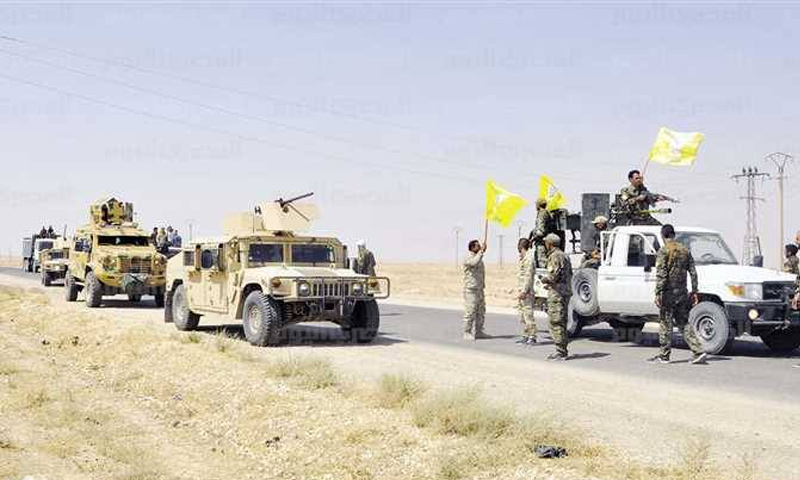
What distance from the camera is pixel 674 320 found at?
12797mm

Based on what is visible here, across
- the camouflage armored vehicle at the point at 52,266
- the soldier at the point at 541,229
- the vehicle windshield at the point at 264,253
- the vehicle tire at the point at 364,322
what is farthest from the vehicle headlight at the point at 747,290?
the camouflage armored vehicle at the point at 52,266

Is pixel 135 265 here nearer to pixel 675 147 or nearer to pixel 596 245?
pixel 596 245

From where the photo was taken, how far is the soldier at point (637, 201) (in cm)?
1575

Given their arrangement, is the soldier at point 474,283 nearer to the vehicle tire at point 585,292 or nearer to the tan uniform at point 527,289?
the tan uniform at point 527,289

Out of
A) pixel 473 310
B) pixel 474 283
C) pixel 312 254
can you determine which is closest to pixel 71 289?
pixel 312 254

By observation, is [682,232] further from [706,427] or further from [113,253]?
Result: [113,253]

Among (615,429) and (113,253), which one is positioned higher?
(113,253)

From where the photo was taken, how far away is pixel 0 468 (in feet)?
23.9

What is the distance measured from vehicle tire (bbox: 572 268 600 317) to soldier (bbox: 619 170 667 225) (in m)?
1.37

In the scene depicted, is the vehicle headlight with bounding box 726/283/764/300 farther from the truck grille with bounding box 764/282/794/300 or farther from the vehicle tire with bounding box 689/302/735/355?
the vehicle tire with bounding box 689/302/735/355

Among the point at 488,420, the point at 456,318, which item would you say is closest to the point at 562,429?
the point at 488,420

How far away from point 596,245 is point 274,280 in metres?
5.98

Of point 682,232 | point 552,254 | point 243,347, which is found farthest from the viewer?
point 682,232

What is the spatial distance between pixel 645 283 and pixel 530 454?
26.8 feet
